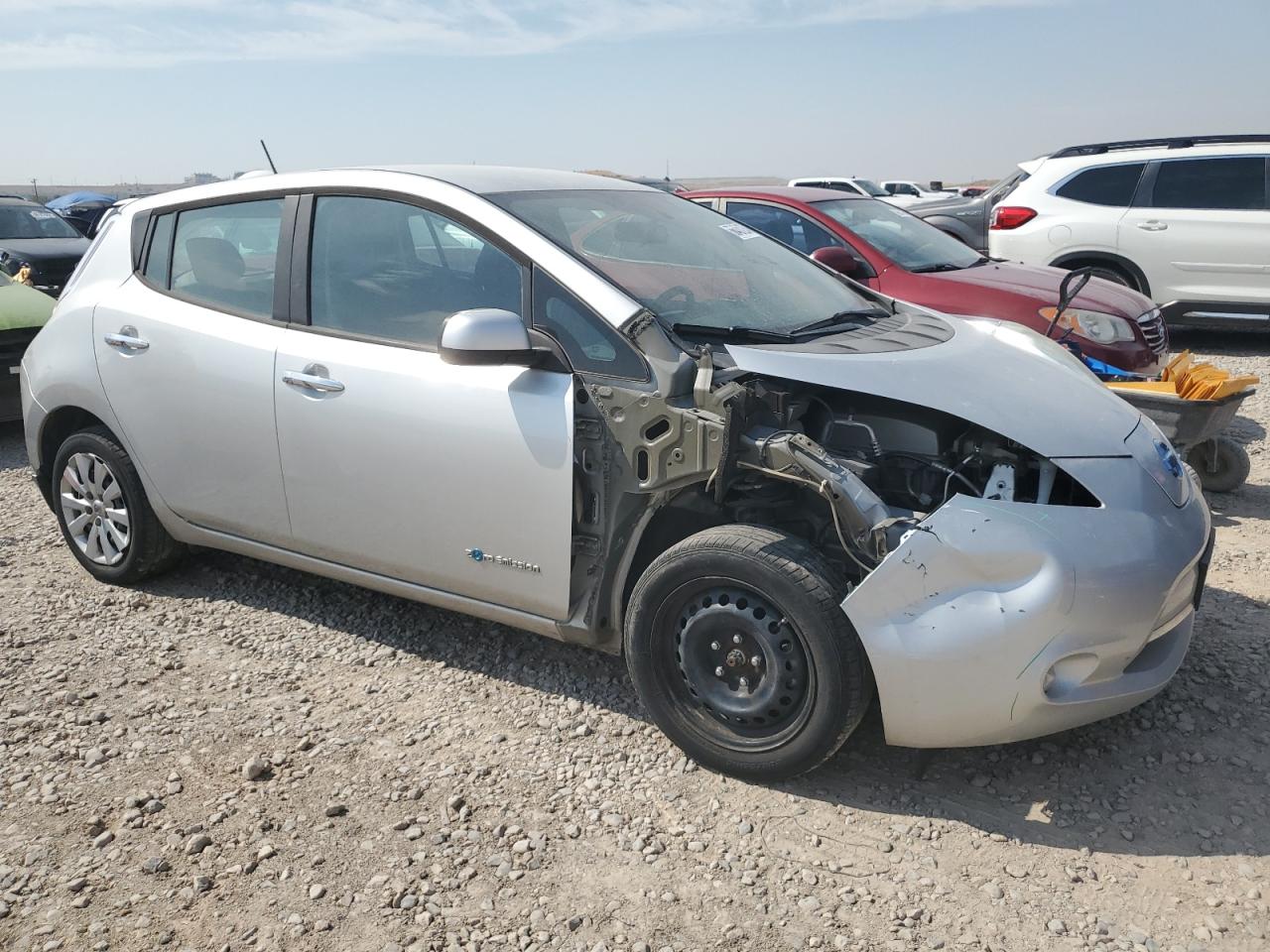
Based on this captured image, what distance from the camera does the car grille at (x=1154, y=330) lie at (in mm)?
6672

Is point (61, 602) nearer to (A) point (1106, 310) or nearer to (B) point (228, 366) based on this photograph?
(B) point (228, 366)

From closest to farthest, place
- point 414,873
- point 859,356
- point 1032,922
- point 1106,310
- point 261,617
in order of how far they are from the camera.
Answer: point 1032,922, point 414,873, point 859,356, point 261,617, point 1106,310

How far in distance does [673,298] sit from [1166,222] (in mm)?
7842

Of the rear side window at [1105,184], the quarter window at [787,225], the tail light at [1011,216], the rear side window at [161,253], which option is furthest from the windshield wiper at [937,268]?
the rear side window at [161,253]

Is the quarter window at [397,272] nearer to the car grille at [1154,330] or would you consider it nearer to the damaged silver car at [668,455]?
the damaged silver car at [668,455]

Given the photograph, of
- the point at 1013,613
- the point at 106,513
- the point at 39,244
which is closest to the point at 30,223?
the point at 39,244

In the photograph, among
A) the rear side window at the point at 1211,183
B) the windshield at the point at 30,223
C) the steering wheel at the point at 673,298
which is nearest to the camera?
the steering wheel at the point at 673,298

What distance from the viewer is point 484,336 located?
10.4 feet

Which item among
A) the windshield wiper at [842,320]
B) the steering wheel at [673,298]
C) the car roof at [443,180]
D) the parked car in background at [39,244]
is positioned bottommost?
the parked car in background at [39,244]

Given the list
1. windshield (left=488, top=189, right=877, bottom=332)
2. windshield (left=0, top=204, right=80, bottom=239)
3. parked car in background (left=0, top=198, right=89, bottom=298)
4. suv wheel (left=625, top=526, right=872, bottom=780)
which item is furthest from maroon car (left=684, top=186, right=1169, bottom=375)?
windshield (left=0, top=204, right=80, bottom=239)

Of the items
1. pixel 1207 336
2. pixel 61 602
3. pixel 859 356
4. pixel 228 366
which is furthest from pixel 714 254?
pixel 1207 336

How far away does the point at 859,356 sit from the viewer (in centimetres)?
332

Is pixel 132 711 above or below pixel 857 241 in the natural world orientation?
below

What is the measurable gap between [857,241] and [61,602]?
510cm
